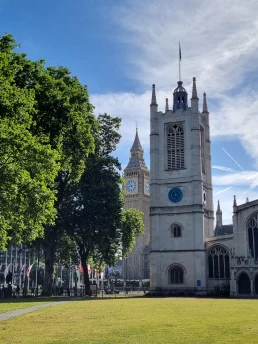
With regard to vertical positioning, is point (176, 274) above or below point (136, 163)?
below

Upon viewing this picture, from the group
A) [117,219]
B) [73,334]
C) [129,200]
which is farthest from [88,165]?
[129,200]

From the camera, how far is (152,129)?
66875 millimetres

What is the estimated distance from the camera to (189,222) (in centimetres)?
6138

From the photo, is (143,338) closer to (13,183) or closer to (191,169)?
(13,183)

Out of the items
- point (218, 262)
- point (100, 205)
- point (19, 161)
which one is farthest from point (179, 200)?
point (19, 161)

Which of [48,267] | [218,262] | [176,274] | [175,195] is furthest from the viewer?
[175,195]

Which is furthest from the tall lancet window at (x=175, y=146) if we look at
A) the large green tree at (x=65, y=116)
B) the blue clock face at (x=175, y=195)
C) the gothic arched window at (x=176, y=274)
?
the large green tree at (x=65, y=116)

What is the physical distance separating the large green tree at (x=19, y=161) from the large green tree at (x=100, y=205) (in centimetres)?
2163

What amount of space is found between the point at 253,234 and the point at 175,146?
56.6 ft

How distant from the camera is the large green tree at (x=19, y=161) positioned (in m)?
23.8

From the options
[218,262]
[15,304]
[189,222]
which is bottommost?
[15,304]

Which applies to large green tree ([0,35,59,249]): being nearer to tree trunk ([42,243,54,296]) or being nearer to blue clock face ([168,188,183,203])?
tree trunk ([42,243,54,296])

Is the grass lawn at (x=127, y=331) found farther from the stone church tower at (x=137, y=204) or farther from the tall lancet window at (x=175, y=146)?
the stone church tower at (x=137, y=204)

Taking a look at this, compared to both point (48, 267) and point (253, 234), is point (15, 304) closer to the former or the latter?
point (48, 267)
